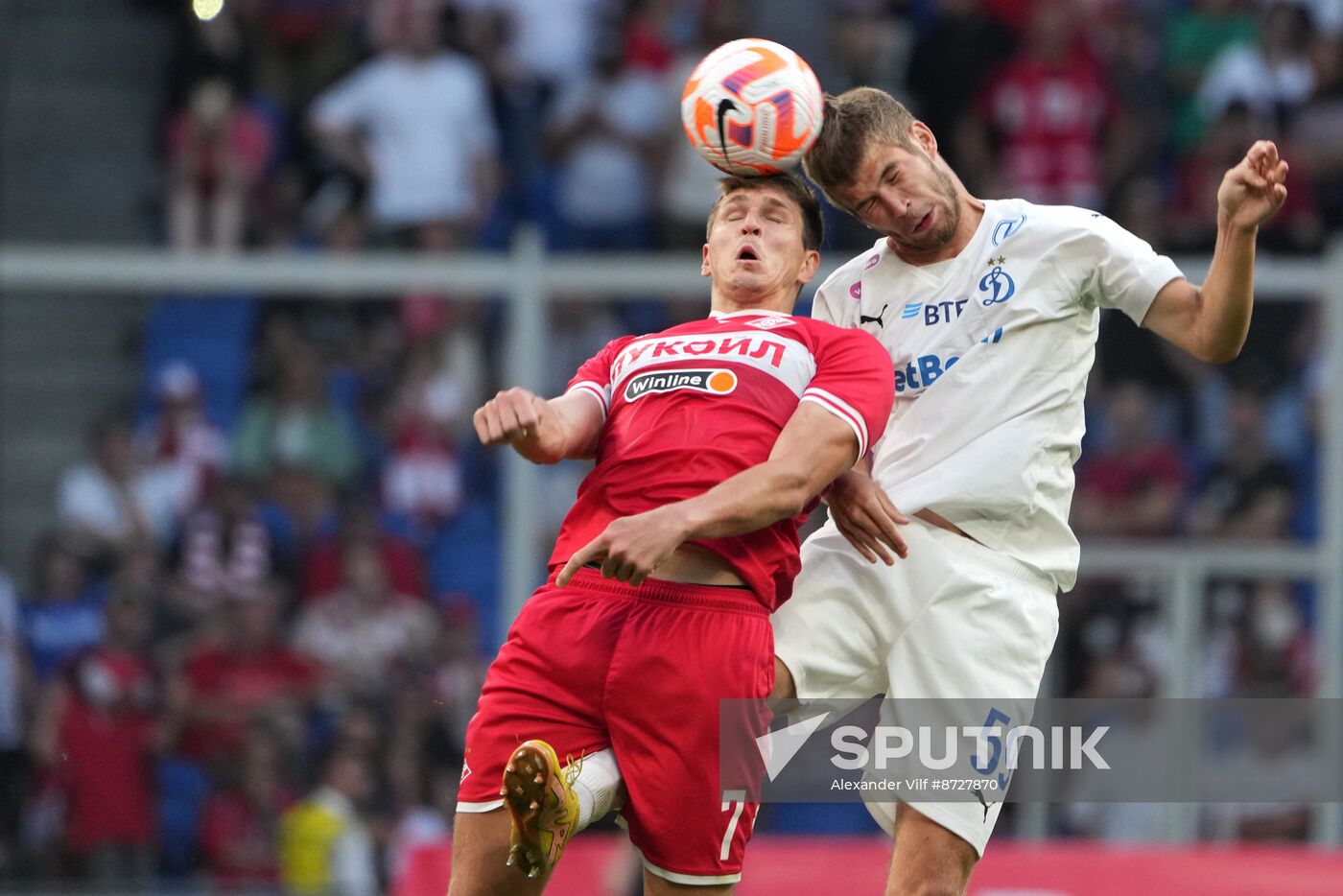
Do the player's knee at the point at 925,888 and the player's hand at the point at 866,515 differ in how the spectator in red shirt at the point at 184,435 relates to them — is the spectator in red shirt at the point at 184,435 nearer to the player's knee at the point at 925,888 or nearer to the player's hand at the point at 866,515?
the player's hand at the point at 866,515

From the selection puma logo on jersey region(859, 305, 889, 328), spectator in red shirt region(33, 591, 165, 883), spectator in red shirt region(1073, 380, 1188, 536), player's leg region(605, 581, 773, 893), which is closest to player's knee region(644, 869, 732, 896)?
player's leg region(605, 581, 773, 893)

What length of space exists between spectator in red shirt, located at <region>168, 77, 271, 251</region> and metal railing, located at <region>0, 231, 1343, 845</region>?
1.78 meters

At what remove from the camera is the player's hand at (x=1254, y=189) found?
179 inches

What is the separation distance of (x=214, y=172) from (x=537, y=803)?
7.20 meters

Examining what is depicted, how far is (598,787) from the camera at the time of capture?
438cm

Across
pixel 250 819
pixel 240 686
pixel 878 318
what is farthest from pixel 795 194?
pixel 250 819

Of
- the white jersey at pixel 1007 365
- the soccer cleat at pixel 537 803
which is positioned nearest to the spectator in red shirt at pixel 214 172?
the white jersey at pixel 1007 365

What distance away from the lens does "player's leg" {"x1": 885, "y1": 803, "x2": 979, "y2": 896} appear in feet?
15.4

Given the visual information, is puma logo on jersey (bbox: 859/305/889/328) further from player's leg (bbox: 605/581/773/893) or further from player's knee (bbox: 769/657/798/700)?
player's leg (bbox: 605/581/773/893)

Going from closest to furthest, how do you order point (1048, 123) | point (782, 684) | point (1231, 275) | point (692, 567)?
point (692, 567) → point (1231, 275) → point (782, 684) → point (1048, 123)

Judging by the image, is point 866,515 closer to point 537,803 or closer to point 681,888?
point 681,888

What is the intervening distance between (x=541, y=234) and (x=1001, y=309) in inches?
240

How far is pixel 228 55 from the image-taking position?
37.4ft

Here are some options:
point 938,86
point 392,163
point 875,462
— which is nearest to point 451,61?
point 392,163
